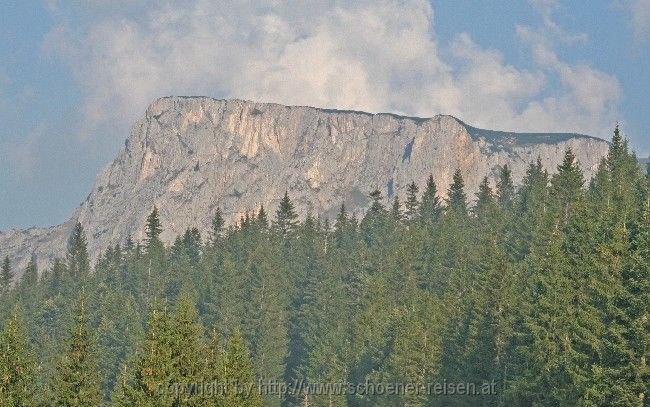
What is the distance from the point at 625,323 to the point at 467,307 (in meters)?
30.4

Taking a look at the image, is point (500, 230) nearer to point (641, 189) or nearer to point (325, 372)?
point (641, 189)

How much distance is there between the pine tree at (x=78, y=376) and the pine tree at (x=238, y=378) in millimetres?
6317

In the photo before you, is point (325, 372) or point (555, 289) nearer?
point (555, 289)

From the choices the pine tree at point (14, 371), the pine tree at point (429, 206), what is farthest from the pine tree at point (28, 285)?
the pine tree at point (14, 371)

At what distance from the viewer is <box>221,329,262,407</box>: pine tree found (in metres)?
52.2

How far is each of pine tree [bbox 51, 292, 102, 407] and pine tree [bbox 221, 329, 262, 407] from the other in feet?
20.7

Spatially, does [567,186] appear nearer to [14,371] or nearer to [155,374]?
[14,371]

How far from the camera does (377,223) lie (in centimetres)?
16988

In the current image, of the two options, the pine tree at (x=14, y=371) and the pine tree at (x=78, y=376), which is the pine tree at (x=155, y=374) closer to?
the pine tree at (x=78, y=376)

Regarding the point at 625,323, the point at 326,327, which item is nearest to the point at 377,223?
the point at 326,327

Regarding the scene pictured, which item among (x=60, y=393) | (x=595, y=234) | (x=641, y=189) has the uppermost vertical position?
(x=641, y=189)

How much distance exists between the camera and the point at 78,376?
53156 millimetres

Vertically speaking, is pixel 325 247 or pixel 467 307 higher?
pixel 325 247

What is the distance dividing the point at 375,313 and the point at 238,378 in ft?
172
